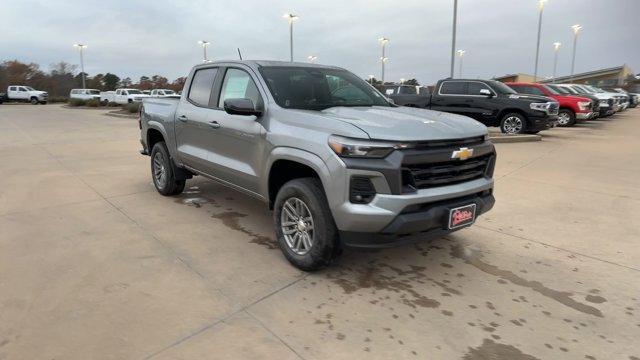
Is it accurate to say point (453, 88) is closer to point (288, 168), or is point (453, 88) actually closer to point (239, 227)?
point (239, 227)

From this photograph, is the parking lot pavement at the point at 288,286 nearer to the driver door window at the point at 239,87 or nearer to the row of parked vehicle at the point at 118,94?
the driver door window at the point at 239,87

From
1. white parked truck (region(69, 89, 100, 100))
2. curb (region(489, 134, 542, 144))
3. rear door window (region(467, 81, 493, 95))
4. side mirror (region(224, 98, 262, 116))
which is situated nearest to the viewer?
Answer: side mirror (region(224, 98, 262, 116))

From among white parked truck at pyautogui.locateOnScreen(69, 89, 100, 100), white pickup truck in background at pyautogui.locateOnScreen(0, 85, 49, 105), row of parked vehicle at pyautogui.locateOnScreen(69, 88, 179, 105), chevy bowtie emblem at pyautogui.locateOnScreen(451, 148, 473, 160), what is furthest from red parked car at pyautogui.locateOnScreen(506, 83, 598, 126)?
white pickup truck in background at pyautogui.locateOnScreen(0, 85, 49, 105)

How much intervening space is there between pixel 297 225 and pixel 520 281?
1909 millimetres

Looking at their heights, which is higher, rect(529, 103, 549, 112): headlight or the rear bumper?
rect(529, 103, 549, 112): headlight

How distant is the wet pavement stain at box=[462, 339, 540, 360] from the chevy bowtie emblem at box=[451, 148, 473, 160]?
1394 mm

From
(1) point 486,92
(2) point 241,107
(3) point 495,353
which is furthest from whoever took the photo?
(1) point 486,92

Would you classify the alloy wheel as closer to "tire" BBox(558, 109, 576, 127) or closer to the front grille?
the front grille

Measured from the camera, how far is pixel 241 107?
3.98 metres

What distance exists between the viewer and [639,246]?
4.54m

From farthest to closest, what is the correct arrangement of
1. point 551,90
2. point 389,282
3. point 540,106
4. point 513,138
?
point 551,90, point 540,106, point 513,138, point 389,282

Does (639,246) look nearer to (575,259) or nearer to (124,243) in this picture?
(575,259)

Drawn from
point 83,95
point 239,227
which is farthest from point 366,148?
point 83,95

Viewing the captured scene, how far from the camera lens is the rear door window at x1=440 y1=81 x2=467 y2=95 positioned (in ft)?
45.0
